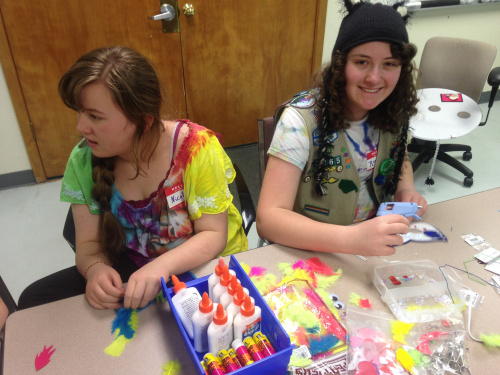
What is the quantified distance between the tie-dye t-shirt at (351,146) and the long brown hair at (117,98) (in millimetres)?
395

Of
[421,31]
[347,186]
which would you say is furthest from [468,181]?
[347,186]

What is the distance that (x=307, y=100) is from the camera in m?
1.32

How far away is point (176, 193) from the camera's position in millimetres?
1216

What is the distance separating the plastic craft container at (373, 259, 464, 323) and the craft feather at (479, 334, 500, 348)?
80 millimetres

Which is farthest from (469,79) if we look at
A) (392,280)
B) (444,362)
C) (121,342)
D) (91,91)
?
(121,342)

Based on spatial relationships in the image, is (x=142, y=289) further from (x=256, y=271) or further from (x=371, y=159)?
(x=371, y=159)

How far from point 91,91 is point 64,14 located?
1.82 meters

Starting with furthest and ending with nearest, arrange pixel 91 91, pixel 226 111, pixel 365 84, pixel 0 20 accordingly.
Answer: pixel 226 111, pixel 0 20, pixel 365 84, pixel 91 91

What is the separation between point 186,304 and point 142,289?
0.17m

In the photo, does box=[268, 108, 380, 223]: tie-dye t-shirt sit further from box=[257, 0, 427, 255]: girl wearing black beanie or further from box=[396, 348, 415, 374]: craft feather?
box=[396, 348, 415, 374]: craft feather

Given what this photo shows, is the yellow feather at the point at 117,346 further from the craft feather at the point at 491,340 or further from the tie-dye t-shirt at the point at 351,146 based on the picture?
the craft feather at the point at 491,340

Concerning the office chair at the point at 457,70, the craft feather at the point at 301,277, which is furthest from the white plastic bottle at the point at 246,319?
the office chair at the point at 457,70

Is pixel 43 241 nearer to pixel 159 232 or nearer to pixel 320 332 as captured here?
pixel 159 232

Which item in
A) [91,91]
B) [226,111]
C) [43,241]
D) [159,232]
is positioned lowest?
[43,241]
